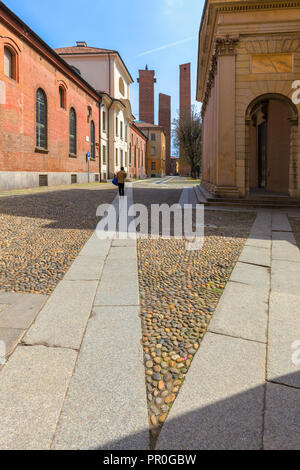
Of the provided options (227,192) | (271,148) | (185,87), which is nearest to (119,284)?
(227,192)

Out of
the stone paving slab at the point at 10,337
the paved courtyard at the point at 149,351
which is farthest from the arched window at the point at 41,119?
the stone paving slab at the point at 10,337

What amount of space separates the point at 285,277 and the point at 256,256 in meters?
0.94

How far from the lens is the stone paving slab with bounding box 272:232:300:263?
4887 mm

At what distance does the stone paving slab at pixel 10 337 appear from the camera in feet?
7.62

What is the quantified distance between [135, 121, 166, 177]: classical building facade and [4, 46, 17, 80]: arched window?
2028 inches

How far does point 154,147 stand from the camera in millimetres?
67625

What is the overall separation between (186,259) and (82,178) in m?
22.4

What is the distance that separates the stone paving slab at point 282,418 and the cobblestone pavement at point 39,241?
2379 millimetres

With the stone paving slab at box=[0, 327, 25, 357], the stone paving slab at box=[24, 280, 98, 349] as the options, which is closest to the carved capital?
the stone paving slab at box=[24, 280, 98, 349]

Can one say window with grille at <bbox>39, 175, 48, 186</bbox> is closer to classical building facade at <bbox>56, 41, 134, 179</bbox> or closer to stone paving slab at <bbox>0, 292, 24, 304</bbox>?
classical building facade at <bbox>56, 41, 134, 179</bbox>

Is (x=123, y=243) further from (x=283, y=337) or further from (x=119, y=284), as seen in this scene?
(x=283, y=337)

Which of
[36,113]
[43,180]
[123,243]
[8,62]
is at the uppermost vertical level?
[8,62]

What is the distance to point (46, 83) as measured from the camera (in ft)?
62.5
